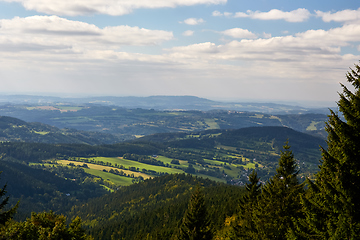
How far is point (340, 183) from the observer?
19.1m

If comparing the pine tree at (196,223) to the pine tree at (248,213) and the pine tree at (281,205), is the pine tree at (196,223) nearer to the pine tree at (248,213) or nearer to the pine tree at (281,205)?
the pine tree at (248,213)

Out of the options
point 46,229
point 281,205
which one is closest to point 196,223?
point 281,205

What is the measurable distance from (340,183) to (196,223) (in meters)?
27.2

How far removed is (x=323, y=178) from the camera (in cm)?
2114

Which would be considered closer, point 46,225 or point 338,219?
point 338,219

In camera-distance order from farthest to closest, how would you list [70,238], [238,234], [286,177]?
[238,234], [70,238], [286,177]

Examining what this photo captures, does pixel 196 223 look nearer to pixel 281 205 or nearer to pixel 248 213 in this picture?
pixel 248 213

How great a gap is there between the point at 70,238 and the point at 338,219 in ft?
104

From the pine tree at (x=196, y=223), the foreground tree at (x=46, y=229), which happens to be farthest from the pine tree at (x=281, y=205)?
the foreground tree at (x=46, y=229)

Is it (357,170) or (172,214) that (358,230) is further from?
(172,214)

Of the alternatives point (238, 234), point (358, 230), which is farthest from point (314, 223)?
point (238, 234)

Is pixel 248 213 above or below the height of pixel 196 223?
above

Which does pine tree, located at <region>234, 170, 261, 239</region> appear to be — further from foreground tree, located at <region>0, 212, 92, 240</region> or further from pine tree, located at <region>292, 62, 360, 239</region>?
foreground tree, located at <region>0, 212, 92, 240</region>

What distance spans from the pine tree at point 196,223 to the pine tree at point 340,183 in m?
22.7
